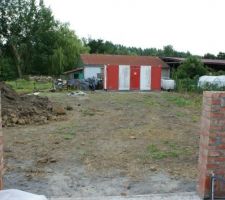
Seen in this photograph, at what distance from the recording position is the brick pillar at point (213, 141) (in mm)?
4785

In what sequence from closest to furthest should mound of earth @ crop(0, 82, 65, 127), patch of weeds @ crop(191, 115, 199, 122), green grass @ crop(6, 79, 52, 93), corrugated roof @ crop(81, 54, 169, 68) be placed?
1. mound of earth @ crop(0, 82, 65, 127)
2. patch of weeds @ crop(191, 115, 199, 122)
3. green grass @ crop(6, 79, 52, 93)
4. corrugated roof @ crop(81, 54, 169, 68)

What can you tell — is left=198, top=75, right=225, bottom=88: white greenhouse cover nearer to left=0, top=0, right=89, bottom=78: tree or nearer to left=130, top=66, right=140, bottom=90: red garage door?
left=130, top=66, right=140, bottom=90: red garage door

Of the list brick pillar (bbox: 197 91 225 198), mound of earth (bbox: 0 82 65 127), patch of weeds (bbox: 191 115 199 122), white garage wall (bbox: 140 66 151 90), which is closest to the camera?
brick pillar (bbox: 197 91 225 198)

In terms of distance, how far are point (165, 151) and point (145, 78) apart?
22274 mm

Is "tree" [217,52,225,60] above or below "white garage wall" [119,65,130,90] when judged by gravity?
above

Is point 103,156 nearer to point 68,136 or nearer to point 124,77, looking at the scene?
point 68,136

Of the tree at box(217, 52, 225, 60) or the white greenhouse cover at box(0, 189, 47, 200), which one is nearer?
the white greenhouse cover at box(0, 189, 47, 200)

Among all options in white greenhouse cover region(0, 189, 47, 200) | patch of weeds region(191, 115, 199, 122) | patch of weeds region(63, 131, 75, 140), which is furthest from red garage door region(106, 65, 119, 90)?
white greenhouse cover region(0, 189, 47, 200)

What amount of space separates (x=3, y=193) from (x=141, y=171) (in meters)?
3.62

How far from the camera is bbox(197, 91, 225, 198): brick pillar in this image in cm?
479

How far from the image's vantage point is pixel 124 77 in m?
29.5

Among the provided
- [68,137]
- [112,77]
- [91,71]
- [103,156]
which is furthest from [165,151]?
[91,71]

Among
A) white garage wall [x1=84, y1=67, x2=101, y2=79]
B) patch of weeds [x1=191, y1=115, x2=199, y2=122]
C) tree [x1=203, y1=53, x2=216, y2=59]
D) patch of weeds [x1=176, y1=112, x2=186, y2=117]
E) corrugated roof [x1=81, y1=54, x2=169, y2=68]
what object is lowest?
patch of weeds [x1=191, y1=115, x2=199, y2=122]

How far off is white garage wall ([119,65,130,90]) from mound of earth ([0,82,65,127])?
14247 millimetres
